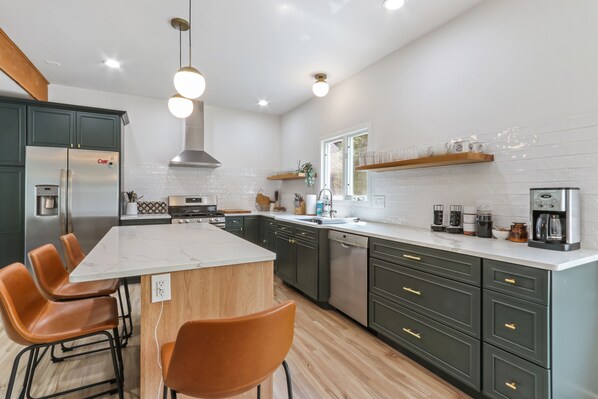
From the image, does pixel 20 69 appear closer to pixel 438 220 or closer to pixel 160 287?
pixel 160 287

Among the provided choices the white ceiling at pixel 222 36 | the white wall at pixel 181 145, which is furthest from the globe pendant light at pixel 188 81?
the white wall at pixel 181 145

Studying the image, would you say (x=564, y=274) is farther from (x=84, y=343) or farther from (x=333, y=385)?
(x=84, y=343)

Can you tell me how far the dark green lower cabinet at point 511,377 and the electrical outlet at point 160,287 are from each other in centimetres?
181

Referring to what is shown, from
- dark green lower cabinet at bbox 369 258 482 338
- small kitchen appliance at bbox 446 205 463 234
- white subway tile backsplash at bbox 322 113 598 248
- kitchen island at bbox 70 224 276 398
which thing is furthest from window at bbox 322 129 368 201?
kitchen island at bbox 70 224 276 398

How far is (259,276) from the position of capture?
158cm

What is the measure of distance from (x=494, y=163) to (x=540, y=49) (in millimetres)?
821

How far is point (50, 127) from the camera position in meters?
3.63

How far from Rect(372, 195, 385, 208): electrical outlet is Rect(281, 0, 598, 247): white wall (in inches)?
3.1

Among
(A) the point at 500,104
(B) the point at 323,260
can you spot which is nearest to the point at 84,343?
(B) the point at 323,260

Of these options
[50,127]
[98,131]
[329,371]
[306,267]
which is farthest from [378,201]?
[50,127]

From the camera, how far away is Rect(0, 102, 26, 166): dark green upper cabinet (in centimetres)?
340

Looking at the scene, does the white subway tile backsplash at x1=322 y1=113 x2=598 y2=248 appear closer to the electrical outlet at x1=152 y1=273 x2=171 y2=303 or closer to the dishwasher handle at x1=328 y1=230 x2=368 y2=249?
the dishwasher handle at x1=328 y1=230 x2=368 y2=249

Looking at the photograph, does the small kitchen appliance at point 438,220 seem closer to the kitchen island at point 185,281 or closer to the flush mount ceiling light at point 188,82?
the kitchen island at point 185,281

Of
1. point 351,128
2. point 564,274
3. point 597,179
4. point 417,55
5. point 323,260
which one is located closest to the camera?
point 564,274
